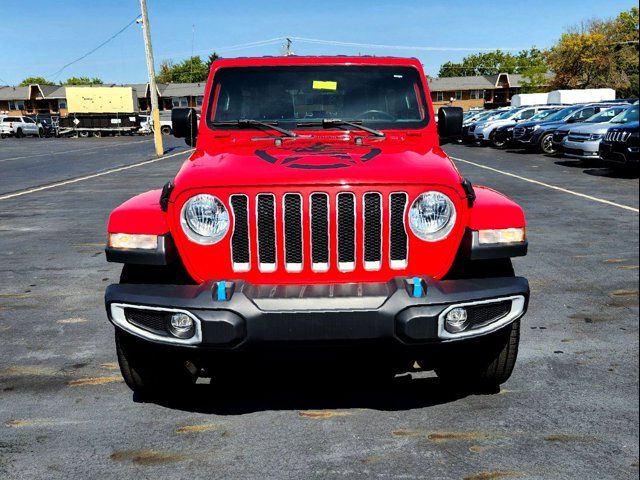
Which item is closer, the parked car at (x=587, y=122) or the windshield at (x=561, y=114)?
the parked car at (x=587, y=122)

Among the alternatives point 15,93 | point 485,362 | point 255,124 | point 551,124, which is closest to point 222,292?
point 485,362

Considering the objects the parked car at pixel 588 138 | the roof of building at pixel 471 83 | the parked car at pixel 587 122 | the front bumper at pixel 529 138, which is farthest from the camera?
the roof of building at pixel 471 83

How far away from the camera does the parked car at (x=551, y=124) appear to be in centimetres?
2288

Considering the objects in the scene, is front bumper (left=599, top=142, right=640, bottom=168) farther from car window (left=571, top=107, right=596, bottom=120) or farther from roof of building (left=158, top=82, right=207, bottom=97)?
roof of building (left=158, top=82, right=207, bottom=97)

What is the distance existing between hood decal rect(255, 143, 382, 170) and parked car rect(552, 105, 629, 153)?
1594cm

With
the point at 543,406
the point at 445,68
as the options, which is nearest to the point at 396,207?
the point at 543,406

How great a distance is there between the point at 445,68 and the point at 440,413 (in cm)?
15025

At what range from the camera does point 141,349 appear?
11.2 ft

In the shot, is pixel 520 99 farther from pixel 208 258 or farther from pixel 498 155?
pixel 208 258

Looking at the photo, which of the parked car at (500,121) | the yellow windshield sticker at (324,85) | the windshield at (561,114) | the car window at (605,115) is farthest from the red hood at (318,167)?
the parked car at (500,121)

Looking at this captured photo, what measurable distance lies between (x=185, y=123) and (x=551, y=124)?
822 inches

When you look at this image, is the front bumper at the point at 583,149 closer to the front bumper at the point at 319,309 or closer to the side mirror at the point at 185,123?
the side mirror at the point at 185,123

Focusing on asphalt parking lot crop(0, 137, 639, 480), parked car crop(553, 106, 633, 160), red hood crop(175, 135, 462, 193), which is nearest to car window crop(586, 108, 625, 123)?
parked car crop(553, 106, 633, 160)

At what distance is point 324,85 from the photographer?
4598 mm
